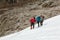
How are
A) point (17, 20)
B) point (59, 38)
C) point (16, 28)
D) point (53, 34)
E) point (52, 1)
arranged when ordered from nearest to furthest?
point (59, 38)
point (53, 34)
point (16, 28)
point (17, 20)
point (52, 1)

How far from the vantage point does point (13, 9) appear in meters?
29.5

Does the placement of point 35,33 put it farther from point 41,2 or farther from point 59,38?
point 41,2

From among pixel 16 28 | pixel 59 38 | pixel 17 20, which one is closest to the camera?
pixel 59 38

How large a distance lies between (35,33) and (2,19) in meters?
11.8

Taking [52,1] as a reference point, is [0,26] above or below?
below

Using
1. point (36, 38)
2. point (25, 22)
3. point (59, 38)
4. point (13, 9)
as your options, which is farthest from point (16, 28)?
point (59, 38)

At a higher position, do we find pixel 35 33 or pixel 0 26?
pixel 35 33

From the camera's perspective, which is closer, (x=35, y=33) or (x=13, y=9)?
(x=35, y=33)

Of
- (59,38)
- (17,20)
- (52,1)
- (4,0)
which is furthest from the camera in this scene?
(4,0)

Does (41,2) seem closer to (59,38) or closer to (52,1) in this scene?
(52,1)

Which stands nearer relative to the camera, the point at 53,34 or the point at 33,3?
the point at 53,34

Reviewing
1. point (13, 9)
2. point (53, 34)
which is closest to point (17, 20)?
point (13, 9)

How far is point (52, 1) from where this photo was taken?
28.7 m

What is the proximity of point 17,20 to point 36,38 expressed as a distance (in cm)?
1177
